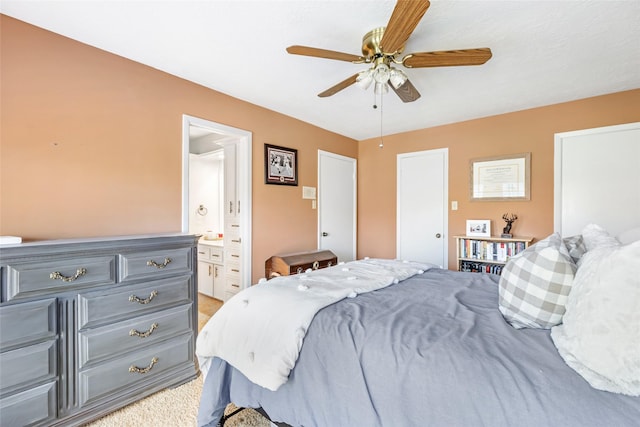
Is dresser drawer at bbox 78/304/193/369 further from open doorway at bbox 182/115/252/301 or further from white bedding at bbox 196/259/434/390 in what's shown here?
open doorway at bbox 182/115/252/301

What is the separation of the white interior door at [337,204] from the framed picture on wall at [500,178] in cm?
174

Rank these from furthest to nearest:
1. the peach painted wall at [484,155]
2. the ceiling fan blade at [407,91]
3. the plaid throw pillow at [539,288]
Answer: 1. the peach painted wall at [484,155]
2. the ceiling fan blade at [407,91]
3. the plaid throw pillow at [539,288]

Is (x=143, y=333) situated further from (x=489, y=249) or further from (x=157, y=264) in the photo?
(x=489, y=249)

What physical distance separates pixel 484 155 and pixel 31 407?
15.1ft

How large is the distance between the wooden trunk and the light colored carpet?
1.43 m

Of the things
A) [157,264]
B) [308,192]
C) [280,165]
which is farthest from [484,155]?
[157,264]

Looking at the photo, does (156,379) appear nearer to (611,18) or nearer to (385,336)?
(385,336)

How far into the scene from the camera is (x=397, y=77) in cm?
198

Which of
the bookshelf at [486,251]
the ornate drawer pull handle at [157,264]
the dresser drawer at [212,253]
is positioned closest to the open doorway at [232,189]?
the dresser drawer at [212,253]

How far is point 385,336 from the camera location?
1175mm

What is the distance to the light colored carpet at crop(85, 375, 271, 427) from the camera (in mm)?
1757

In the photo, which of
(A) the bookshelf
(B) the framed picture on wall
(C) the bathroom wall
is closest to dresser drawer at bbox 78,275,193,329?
(C) the bathroom wall

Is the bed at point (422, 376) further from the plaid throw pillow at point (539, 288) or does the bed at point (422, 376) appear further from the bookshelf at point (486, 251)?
the bookshelf at point (486, 251)

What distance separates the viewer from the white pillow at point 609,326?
0.78 metres
